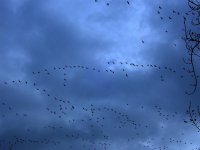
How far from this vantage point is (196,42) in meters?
5.80

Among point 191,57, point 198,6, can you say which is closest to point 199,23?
point 198,6

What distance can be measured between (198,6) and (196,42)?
0.86m

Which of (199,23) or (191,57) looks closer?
(191,57)

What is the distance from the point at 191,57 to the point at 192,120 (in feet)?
4.53

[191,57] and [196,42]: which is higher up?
[196,42]

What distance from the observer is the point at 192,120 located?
18.9ft

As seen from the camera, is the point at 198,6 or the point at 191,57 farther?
Answer: the point at 198,6

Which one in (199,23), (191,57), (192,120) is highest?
(199,23)

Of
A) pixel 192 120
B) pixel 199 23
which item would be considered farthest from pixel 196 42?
pixel 192 120

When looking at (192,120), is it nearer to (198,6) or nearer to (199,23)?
(199,23)

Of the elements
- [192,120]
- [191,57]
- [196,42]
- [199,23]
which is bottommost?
[192,120]

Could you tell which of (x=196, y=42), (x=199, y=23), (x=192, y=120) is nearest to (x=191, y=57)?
(x=196, y=42)

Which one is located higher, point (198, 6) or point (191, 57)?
point (198, 6)

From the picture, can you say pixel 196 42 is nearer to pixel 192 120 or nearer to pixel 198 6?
pixel 198 6
